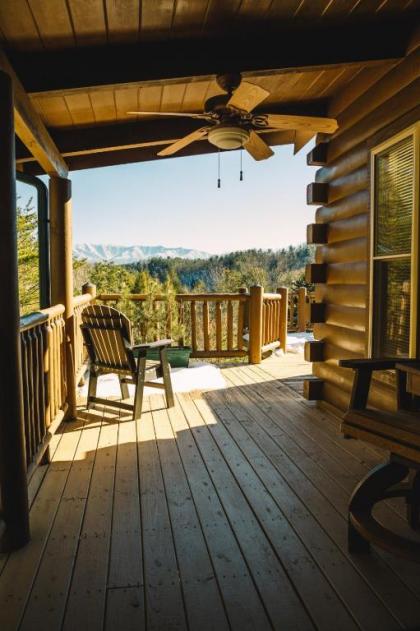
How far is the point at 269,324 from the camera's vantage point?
6.88m

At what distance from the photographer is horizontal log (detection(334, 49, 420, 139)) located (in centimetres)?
274

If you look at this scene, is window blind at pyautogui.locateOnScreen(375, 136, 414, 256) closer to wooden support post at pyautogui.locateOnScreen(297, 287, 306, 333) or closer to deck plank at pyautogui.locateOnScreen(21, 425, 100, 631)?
deck plank at pyautogui.locateOnScreen(21, 425, 100, 631)

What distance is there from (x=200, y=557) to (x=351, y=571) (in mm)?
594

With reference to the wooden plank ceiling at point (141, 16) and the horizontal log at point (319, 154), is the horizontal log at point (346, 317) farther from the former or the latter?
the wooden plank ceiling at point (141, 16)

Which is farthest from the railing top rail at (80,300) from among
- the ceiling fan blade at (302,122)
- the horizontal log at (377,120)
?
the horizontal log at (377,120)

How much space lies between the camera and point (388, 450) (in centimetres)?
177

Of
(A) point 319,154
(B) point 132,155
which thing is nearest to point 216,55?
(A) point 319,154

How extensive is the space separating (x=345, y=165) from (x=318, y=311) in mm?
1290

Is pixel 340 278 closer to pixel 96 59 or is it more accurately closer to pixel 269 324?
pixel 96 59

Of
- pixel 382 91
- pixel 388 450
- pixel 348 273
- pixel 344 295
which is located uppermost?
pixel 382 91

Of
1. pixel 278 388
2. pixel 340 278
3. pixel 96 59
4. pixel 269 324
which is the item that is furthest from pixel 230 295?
pixel 96 59

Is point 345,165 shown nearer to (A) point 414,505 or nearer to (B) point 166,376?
(B) point 166,376

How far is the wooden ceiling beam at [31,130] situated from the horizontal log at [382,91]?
225cm

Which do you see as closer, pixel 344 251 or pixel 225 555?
pixel 225 555
